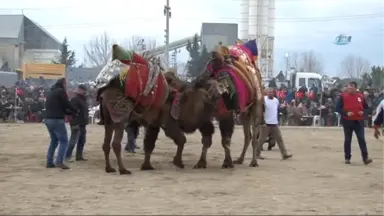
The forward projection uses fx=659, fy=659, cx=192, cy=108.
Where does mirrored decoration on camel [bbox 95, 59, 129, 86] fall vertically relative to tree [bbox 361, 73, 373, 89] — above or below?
below

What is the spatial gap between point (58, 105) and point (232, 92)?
3.66m

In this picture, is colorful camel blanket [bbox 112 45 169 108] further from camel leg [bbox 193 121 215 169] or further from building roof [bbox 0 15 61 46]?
building roof [bbox 0 15 61 46]

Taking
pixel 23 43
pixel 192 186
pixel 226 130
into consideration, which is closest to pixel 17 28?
pixel 23 43

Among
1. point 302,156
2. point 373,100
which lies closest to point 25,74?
point 373,100

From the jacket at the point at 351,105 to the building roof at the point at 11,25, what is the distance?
6041cm

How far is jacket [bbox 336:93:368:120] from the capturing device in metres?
15.2

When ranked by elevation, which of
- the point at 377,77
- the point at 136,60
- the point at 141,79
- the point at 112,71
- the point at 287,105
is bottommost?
the point at 287,105

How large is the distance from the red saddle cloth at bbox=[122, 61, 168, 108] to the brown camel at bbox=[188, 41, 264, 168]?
113cm

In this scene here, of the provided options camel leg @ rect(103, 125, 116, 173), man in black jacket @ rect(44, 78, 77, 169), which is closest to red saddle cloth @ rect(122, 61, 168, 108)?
camel leg @ rect(103, 125, 116, 173)

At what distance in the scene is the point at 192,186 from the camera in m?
11.2

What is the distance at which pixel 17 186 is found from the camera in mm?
11117

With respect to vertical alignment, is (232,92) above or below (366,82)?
below

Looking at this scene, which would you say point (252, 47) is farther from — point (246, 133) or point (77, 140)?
point (77, 140)

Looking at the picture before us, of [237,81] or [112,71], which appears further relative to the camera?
[237,81]
